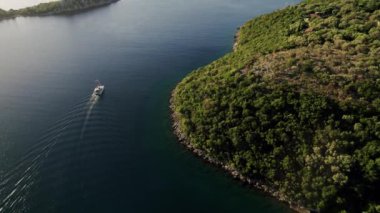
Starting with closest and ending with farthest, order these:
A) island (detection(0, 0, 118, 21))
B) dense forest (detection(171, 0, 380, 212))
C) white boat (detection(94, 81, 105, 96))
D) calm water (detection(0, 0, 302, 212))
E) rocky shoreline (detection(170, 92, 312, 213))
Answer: dense forest (detection(171, 0, 380, 212)), rocky shoreline (detection(170, 92, 312, 213)), calm water (detection(0, 0, 302, 212)), white boat (detection(94, 81, 105, 96)), island (detection(0, 0, 118, 21))

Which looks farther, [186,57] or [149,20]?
[149,20]

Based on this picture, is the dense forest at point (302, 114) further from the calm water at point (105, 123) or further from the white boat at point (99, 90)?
the white boat at point (99, 90)

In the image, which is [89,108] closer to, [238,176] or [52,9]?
[238,176]

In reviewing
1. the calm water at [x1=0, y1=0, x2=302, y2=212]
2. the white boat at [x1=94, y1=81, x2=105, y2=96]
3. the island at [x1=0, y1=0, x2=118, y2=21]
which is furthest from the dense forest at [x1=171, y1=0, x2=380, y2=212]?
the island at [x1=0, y1=0, x2=118, y2=21]

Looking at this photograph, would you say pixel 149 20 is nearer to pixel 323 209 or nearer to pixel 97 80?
pixel 97 80

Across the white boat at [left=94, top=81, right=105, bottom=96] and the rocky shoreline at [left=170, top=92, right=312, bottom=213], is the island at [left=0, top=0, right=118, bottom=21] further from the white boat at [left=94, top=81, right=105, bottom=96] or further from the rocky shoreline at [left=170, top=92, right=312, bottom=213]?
the rocky shoreline at [left=170, top=92, right=312, bottom=213]

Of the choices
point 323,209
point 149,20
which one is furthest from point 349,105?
point 149,20
